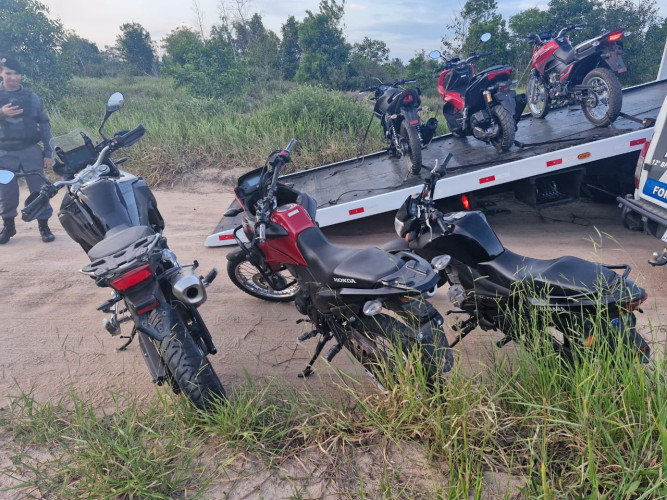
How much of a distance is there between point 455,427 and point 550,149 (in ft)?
12.8

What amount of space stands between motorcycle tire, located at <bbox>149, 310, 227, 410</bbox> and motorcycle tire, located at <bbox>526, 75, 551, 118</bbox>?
6.26 m

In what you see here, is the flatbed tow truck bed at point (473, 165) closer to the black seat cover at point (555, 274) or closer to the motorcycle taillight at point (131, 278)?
the black seat cover at point (555, 274)

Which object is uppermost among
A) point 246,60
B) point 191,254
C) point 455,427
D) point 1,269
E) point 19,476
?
point 246,60

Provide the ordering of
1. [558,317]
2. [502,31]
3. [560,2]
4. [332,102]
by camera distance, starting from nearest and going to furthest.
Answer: [558,317] < [332,102] < [502,31] < [560,2]

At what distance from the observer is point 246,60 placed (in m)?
12.2

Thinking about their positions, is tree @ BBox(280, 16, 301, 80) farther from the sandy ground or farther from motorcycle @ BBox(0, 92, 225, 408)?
motorcycle @ BBox(0, 92, 225, 408)

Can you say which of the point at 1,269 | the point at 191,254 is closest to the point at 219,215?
the point at 191,254

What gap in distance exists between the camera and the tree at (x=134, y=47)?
98.6ft

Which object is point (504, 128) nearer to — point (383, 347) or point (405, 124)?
point (405, 124)

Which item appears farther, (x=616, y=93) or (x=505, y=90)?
(x=505, y=90)

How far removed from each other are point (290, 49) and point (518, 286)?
73.6 feet

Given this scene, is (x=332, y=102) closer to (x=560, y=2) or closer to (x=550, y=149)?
(x=550, y=149)

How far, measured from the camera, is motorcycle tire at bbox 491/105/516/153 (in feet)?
17.8

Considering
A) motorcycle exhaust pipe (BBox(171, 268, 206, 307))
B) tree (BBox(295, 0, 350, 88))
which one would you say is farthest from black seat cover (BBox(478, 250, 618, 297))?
tree (BBox(295, 0, 350, 88))
